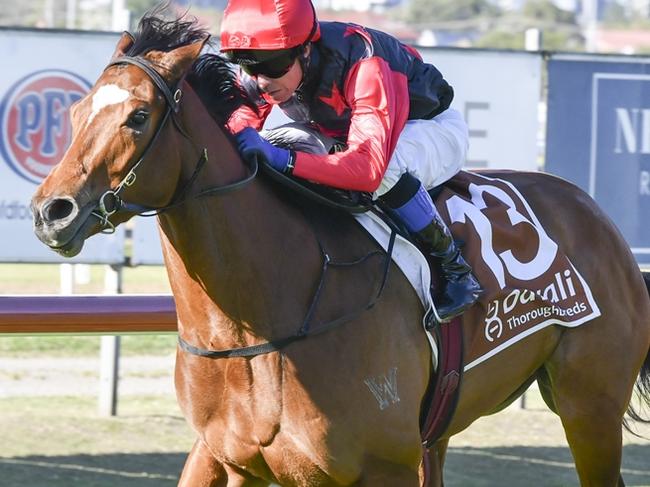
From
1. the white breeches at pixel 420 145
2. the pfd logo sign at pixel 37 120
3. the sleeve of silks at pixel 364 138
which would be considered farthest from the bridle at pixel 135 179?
the pfd logo sign at pixel 37 120

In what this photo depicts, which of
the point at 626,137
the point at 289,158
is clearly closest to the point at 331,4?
the point at 626,137

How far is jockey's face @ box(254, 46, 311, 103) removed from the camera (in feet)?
12.4

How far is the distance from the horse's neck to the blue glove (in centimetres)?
4

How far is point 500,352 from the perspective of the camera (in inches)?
169

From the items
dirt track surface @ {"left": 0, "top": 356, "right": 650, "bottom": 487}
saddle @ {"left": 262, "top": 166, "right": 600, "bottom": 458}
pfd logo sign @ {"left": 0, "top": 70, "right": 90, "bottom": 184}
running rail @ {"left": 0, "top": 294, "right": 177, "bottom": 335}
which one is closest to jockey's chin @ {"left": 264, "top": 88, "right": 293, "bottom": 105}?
saddle @ {"left": 262, "top": 166, "right": 600, "bottom": 458}

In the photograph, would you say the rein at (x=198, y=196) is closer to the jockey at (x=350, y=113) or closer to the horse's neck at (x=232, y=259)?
the horse's neck at (x=232, y=259)

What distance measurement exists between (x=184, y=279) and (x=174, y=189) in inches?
13.8

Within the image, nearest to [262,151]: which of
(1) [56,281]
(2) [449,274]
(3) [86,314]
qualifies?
(2) [449,274]

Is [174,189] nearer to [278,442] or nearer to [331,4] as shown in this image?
[278,442]

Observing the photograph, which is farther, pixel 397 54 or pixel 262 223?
pixel 397 54

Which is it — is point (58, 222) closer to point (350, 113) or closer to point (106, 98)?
point (106, 98)

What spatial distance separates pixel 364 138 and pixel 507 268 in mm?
951

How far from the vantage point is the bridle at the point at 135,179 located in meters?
3.18

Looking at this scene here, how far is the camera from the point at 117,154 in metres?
3.19
